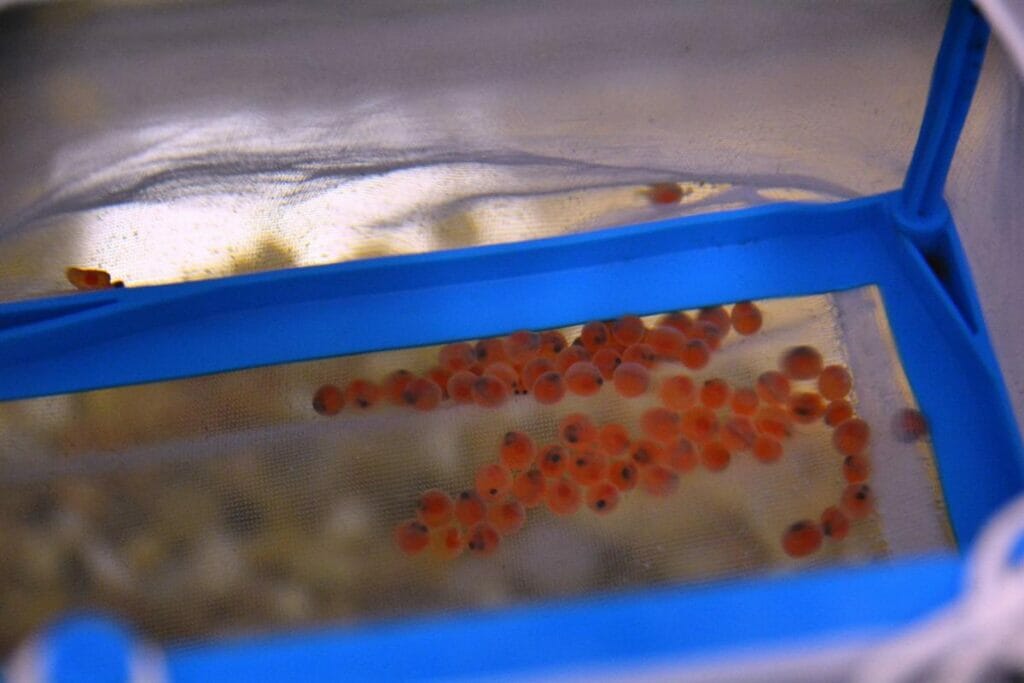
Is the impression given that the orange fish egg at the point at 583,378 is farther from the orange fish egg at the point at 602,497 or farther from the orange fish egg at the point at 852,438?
the orange fish egg at the point at 852,438

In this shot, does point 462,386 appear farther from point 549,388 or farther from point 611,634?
point 611,634

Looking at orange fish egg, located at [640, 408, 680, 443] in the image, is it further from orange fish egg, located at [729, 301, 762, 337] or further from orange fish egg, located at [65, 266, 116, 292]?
orange fish egg, located at [65, 266, 116, 292]

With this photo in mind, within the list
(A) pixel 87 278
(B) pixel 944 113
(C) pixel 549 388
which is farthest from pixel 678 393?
(A) pixel 87 278

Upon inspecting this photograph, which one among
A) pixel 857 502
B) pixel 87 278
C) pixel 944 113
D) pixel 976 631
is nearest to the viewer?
pixel 976 631

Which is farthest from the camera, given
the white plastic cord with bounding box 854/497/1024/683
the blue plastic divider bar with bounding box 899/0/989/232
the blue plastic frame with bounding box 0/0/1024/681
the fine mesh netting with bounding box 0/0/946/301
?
the fine mesh netting with bounding box 0/0/946/301

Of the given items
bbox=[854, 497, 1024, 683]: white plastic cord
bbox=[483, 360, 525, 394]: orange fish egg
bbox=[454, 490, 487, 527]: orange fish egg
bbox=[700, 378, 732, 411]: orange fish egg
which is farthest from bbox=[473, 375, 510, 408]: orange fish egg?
bbox=[854, 497, 1024, 683]: white plastic cord

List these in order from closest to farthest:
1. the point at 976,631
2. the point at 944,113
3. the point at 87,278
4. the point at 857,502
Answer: the point at 976,631 < the point at 944,113 < the point at 857,502 < the point at 87,278

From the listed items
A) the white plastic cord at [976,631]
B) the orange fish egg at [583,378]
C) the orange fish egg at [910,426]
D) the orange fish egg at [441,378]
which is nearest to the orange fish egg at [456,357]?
the orange fish egg at [441,378]
